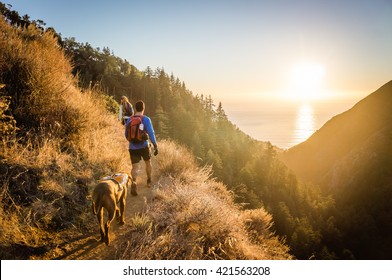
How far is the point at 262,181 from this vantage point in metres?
67.4

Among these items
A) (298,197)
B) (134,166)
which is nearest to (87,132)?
(134,166)

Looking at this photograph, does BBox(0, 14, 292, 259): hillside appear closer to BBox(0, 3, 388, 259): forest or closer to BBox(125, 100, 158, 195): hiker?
BBox(125, 100, 158, 195): hiker

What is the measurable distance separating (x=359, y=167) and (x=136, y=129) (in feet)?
418

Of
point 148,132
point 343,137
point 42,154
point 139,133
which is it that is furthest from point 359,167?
point 42,154

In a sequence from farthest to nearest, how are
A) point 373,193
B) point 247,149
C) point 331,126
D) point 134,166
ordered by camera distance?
point 331,126 → point 373,193 → point 247,149 → point 134,166

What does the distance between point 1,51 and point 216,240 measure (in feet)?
19.7

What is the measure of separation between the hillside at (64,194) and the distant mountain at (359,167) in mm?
80092

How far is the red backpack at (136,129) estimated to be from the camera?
17.3 feet

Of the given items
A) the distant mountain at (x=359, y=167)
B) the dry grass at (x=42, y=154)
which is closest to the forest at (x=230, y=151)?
the distant mountain at (x=359, y=167)

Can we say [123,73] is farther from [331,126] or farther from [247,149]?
[331,126]

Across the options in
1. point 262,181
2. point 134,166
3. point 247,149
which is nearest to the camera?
point 134,166

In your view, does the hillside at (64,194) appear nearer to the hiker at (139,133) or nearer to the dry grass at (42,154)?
the dry grass at (42,154)

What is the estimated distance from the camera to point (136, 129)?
5301 mm

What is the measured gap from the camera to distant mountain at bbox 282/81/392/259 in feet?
255
